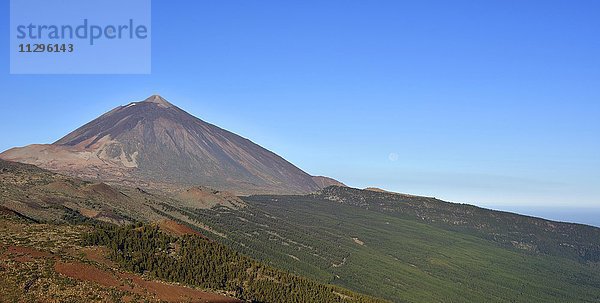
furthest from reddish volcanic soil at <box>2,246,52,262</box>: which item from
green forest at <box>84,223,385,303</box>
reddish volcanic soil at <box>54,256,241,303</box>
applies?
green forest at <box>84,223,385,303</box>

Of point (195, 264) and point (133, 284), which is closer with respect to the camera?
point (133, 284)

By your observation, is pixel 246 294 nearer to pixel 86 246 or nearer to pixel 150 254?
pixel 150 254

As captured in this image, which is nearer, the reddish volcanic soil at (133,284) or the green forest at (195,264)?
the reddish volcanic soil at (133,284)

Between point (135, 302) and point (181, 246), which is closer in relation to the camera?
point (135, 302)

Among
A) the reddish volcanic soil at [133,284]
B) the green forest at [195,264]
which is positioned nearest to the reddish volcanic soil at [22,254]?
the reddish volcanic soil at [133,284]

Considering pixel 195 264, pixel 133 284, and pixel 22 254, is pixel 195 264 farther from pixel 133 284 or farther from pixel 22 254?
pixel 22 254

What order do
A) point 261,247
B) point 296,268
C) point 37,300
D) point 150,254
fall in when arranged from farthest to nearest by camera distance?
point 261,247, point 296,268, point 150,254, point 37,300

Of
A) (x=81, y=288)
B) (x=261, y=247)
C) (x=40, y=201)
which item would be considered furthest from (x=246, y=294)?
(x=261, y=247)

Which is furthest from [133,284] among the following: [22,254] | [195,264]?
[195,264]

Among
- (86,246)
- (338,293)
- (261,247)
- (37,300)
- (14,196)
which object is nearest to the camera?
(37,300)

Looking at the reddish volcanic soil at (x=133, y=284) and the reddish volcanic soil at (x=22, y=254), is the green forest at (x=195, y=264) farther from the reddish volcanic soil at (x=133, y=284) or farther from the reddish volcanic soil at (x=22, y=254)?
the reddish volcanic soil at (x=22, y=254)

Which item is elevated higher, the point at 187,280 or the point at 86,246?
the point at 86,246
